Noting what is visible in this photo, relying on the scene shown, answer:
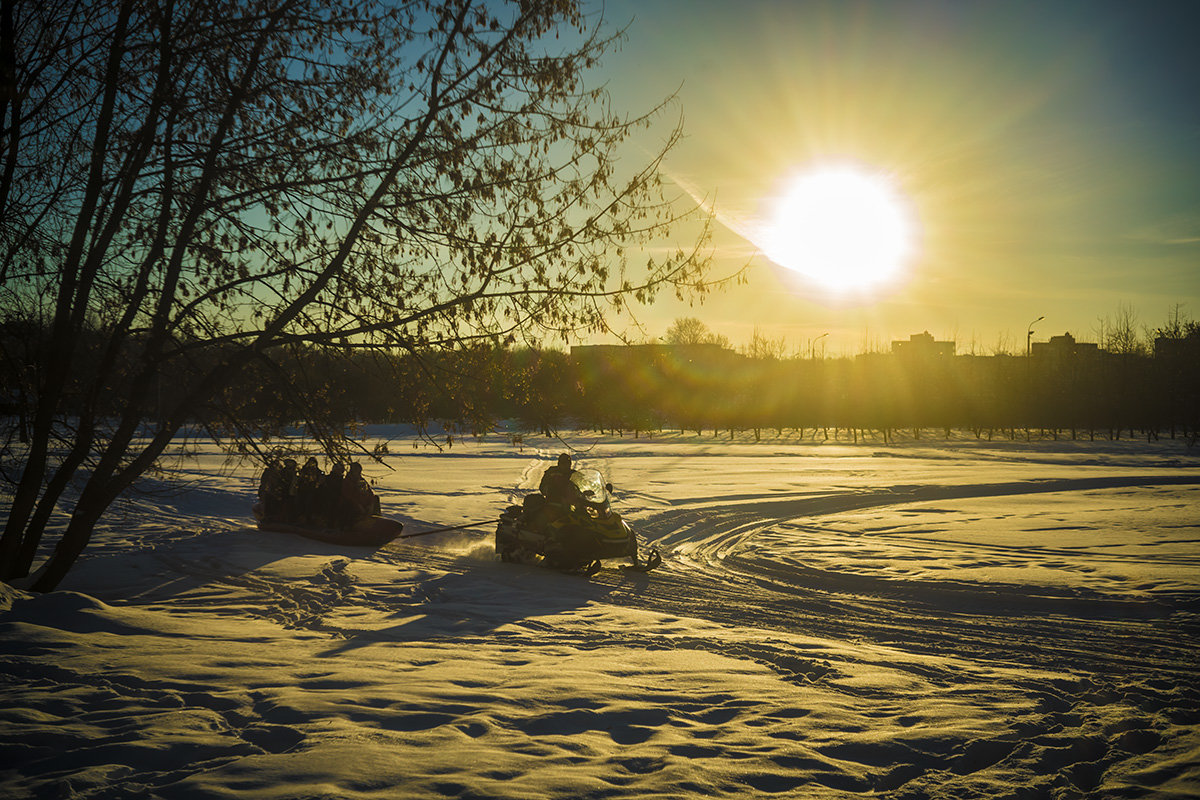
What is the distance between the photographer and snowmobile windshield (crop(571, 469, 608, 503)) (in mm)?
12812

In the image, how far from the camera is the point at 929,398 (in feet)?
249

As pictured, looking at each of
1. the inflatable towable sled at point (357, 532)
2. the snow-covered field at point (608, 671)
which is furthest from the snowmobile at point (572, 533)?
the inflatable towable sled at point (357, 532)

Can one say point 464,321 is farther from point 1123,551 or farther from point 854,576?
point 1123,551

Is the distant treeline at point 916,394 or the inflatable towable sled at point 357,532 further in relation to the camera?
the distant treeline at point 916,394

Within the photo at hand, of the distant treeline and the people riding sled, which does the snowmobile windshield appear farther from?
the distant treeline

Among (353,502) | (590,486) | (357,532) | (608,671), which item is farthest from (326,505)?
(608,671)

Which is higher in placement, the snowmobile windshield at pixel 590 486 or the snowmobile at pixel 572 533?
the snowmobile windshield at pixel 590 486

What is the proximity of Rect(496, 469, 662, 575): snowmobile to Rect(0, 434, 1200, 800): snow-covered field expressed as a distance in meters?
0.42

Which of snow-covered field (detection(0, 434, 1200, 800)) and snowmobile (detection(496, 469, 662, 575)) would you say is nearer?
snow-covered field (detection(0, 434, 1200, 800))

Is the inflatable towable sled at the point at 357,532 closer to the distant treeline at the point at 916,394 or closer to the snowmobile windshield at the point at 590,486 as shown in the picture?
the snowmobile windshield at the point at 590,486

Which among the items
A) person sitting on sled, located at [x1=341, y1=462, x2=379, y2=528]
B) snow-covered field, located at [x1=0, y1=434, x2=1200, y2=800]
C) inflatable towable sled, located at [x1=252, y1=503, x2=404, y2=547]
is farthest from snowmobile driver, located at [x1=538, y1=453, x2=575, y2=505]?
person sitting on sled, located at [x1=341, y1=462, x2=379, y2=528]

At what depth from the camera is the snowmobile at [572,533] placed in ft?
39.8

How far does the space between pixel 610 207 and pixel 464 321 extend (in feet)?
5.50

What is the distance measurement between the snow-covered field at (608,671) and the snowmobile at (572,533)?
0.42 m
